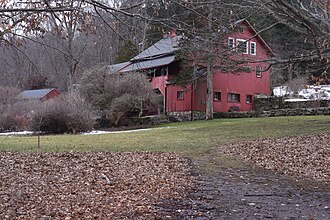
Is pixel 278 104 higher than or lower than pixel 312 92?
lower

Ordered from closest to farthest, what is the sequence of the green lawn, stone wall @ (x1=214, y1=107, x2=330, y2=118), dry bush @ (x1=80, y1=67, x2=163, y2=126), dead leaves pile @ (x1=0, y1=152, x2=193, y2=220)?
dead leaves pile @ (x1=0, y1=152, x2=193, y2=220), the green lawn, stone wall @ (x1=214, y1=107, x2=330, y2=118), dry bush @ (x1=80, y1=67, x2=163, y2=126)

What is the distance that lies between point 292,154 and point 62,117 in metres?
17.7

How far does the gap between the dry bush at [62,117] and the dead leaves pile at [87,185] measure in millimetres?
14919

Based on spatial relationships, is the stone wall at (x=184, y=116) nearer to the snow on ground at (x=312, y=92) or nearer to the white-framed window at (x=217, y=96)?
the white-framed window at (x=217, y=96)

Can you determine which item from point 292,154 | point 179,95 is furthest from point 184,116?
point 292,154

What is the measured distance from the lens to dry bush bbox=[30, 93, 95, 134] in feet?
88.9

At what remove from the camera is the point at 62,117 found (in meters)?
27.2

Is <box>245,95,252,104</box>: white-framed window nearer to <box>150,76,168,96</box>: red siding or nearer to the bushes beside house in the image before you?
<box>150,76,168,96</box>: red siding

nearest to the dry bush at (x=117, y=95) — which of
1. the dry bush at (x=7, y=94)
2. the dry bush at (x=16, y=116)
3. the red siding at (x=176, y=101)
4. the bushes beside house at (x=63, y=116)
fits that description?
the red siding at (x=176, y=101)

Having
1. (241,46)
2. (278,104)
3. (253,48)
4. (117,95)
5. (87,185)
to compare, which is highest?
(253,48)

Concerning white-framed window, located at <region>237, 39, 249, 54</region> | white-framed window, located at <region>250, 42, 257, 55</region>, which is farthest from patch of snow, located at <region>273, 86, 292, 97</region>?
white-framed window, located at <region>237, 39, 249, 54</region>

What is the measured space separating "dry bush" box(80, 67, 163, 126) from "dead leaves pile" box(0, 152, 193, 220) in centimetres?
1868

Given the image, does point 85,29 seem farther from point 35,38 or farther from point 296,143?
point 296,143

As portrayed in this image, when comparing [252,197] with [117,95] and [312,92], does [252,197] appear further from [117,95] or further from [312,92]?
[312,92]
